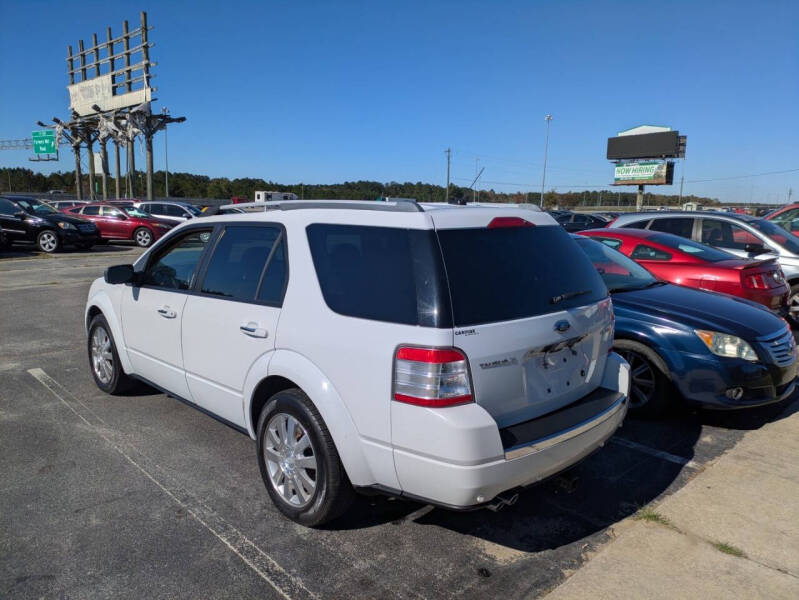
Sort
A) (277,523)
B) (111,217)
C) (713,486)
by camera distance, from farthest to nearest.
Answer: (111,217)
(713,486)
(277,523)

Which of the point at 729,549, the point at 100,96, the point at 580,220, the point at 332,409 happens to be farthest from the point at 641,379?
the point at 100,96

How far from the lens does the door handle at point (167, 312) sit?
3.98 m

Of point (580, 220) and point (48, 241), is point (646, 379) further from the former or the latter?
point (580, 220)

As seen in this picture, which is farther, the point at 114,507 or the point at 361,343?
the point at 114,507

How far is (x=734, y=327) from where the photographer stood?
435 centimetres

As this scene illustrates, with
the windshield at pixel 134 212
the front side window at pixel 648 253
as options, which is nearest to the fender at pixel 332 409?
the front side window at pixel 648 253

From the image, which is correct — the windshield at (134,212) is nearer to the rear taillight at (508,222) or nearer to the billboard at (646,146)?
the rear taillight at (508,222)

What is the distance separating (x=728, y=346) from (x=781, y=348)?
51 cm

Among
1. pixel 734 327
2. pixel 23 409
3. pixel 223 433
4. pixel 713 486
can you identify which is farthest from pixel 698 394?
pixel 23 409

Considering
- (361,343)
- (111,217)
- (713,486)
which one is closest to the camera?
(361,343)

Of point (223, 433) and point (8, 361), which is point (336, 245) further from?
point (8, 361)

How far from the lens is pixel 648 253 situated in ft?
22.7

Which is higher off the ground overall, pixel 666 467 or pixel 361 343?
pixel 361 343

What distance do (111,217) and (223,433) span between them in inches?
788
